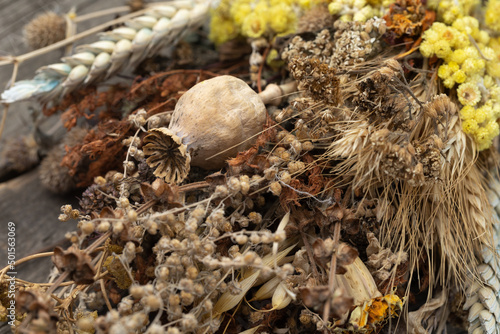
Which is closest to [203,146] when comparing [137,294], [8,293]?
[137,294]

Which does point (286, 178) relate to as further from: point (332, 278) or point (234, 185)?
point (332, 278)

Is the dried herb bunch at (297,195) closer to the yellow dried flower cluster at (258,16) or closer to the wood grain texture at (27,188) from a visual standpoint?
the yellow dried flower cluster at (258,16)

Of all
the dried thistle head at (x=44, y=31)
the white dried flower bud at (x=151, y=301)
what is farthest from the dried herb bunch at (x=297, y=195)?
the dried thistle head at (x=44, y=31)

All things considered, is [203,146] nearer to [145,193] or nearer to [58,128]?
[145,193]

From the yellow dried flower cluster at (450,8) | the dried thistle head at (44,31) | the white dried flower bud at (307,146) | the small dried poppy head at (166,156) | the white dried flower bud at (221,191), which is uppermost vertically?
the dried thistle head at (44,31)

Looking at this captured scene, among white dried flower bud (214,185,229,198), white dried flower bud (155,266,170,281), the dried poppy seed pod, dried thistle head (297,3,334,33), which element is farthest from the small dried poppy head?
dried thistle head (297,3,334,33)

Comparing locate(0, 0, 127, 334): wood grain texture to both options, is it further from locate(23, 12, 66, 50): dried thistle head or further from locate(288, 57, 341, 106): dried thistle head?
locate(288, 57, 341, 106): dried thistle head
